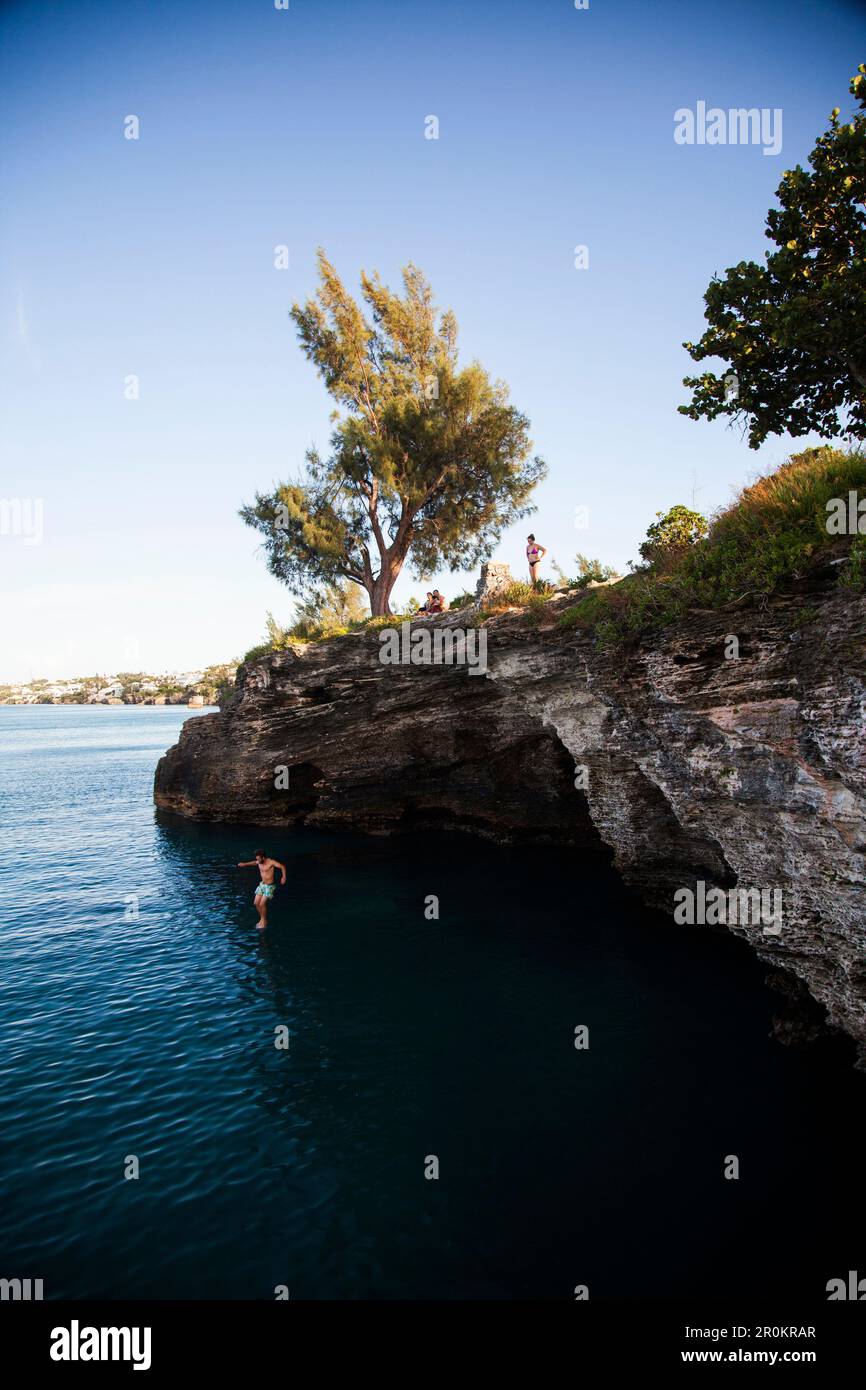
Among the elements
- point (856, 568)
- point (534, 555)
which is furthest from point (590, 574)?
point (856, 568)

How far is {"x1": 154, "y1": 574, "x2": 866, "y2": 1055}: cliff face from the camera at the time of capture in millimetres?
11953

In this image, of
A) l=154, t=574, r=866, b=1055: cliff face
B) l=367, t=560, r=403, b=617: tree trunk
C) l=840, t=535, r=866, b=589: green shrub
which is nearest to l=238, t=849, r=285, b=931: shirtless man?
l=154, t=574, r=866, b=1055: cliff face

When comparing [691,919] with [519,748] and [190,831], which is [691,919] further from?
[190,831]

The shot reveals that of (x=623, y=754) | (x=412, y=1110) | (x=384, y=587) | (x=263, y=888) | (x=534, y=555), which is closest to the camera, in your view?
(x=412, y=1110)

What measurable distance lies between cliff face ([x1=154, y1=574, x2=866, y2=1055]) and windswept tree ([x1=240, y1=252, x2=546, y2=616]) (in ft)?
23.7

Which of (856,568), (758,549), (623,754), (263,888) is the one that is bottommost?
(263,888)

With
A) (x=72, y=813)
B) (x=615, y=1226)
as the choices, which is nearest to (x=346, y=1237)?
(x=615, y=1226)

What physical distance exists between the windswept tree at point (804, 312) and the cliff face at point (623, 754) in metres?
6.81

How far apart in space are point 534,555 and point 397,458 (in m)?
11.2

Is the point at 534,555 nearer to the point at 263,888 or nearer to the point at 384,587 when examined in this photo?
the point at 384,587

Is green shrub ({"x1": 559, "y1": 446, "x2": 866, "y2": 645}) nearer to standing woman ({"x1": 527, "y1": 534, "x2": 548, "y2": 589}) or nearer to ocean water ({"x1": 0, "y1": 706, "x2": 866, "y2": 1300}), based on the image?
standing woman ({"x1": 527, "y1": 534, "x2": 548, "y2": 589})

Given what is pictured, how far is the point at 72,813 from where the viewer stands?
Result: 141 ft

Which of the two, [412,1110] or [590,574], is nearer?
[412,1110]

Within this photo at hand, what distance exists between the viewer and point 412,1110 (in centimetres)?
1186
